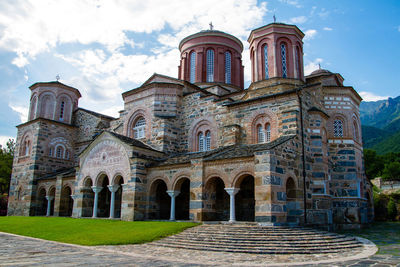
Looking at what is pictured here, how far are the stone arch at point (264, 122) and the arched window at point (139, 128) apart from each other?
8088mm

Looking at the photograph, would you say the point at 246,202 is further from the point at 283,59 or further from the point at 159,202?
the point at 283,59

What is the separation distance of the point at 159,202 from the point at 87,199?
17.0 feet

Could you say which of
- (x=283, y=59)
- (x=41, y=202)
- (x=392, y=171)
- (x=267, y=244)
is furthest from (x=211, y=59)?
(x=392, y=171)

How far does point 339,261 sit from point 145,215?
11.5 m

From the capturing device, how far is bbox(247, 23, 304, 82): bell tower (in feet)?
69.6

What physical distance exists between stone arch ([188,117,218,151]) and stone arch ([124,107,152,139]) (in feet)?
9.68

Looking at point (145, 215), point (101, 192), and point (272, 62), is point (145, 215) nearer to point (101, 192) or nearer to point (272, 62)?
point (101, 192)

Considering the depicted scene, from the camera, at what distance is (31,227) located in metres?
16.2

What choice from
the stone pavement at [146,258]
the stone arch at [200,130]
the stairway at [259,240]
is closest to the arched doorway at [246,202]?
the stone arch at [200,130]

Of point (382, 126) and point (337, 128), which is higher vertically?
point (382, 126)

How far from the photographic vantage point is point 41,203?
88.0 feet

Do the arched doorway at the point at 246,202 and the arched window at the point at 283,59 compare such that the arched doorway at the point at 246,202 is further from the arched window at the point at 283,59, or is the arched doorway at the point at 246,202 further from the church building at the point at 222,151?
the arched window at the point at 283,59

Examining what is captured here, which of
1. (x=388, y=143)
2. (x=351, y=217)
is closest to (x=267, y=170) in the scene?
(x=351, y=217)

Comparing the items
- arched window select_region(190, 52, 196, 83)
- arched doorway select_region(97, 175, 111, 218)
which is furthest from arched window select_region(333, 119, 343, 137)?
arched doorway select_region(97, 175, 111, 218)
